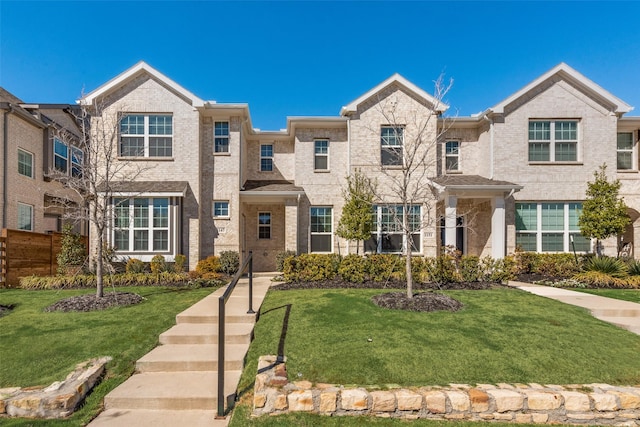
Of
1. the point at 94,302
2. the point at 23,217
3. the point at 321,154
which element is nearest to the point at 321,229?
the point at 321,154

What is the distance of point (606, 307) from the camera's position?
7.07m

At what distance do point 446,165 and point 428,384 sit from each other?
12.3 meters

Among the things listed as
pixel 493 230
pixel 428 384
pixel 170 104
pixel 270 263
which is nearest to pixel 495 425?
pixel 428 384

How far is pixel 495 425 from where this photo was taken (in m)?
3.67

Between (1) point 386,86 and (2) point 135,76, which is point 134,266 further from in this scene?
(1) point 386,86

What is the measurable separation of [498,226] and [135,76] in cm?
1647

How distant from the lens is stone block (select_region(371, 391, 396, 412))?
146 inches

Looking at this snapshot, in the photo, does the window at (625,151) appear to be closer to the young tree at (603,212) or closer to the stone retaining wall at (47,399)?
the young tree at (603,212)

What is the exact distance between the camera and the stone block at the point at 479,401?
374 centimetres

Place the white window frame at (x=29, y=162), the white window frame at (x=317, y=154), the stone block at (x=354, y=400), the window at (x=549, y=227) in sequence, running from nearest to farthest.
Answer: the stone block at (x=354, y=400) < the window at (x=549, y=227) < the white window frame at (x=29, y=162) < the white window frame at (x=317, y=154)

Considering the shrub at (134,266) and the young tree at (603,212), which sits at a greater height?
the young tree at (603,212)

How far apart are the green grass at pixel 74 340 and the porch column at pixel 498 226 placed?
11.6 metres

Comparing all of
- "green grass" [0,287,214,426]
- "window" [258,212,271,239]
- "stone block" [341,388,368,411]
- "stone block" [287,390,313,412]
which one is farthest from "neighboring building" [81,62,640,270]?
"stone block" [287,390,313,412]

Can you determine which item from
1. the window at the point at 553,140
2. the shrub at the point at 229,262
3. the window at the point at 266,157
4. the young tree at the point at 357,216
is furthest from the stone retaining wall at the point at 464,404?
the window at the point at 266,157
